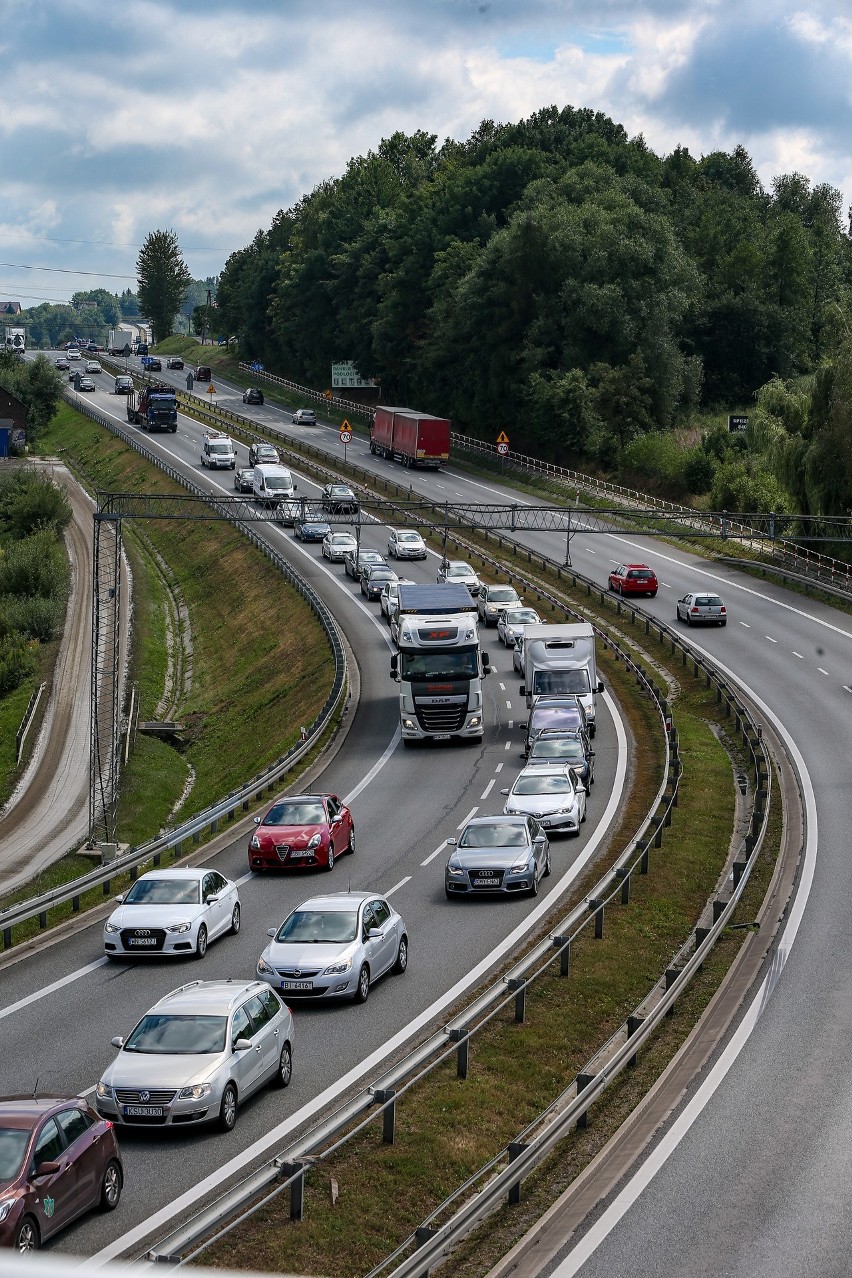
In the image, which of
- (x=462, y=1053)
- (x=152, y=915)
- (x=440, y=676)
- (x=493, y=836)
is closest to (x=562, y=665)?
(x=440, y=676)

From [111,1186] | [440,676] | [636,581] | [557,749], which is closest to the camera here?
[111,1186]

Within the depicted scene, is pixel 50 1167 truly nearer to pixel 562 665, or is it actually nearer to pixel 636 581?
pixel 562 665

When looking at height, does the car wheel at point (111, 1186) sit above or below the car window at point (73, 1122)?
below

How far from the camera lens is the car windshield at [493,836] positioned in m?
29.6

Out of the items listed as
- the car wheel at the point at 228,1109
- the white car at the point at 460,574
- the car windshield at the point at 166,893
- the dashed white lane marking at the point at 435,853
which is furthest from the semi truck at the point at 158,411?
the car wheel at the point at 228,1109

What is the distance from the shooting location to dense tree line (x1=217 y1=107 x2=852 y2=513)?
4104 inches

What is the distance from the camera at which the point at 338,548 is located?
79.3 m

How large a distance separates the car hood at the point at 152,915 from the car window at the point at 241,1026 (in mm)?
7505

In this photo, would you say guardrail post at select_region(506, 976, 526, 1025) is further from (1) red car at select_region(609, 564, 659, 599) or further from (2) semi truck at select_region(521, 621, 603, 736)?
(1) red car at select_region(609, 564, 659, 599)

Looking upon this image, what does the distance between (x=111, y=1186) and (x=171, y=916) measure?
1058 cm

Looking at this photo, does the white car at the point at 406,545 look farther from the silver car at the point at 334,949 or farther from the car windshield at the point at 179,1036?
the car windshield at the point at 179,1036

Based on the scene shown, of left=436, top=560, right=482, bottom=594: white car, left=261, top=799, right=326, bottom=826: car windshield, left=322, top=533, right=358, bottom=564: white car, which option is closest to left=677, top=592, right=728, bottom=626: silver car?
left=436, top=560, right=482, bottom=594: white car

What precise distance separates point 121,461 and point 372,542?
37.0m

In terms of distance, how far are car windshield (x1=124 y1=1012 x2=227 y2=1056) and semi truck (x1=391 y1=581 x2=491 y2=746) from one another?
88.0 feet
